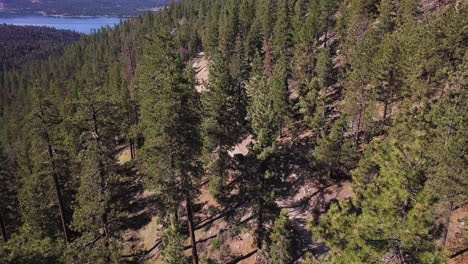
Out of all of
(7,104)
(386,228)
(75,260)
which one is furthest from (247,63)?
(7,104)

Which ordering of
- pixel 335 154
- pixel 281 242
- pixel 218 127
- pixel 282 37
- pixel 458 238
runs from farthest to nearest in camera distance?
pixel 282 37 → pixel 218 127 → pixel 335 154 → pixel 281 242 → pixel 458 238

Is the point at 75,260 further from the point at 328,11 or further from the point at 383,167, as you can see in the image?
the point at 328,11

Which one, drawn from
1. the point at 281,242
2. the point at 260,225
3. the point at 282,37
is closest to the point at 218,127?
the point at 260,225

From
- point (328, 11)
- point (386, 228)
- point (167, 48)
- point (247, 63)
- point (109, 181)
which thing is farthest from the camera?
point (328, 11)

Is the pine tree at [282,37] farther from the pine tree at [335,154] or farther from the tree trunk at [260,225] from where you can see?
the tree trunk at [260,225]

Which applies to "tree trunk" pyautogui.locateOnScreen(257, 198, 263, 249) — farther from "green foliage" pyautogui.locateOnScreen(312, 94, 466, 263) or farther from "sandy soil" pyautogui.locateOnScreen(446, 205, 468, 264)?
"green foliage" pyautogui.locateOnScreen(312, 94, 466, 263)

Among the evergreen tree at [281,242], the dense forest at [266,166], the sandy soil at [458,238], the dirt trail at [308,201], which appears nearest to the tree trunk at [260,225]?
the dense forest at [266,166]

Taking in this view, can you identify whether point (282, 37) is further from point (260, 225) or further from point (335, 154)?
point (260, 225)

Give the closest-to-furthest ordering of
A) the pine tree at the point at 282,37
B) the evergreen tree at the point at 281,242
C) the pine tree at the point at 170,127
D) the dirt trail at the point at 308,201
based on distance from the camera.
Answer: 1. the pine tree at the point at 170,127
2. the evergreen tree at the point at 281,242
3. the dirt trail at the point at 308,201
4. the pine tree at the point at 282,37
